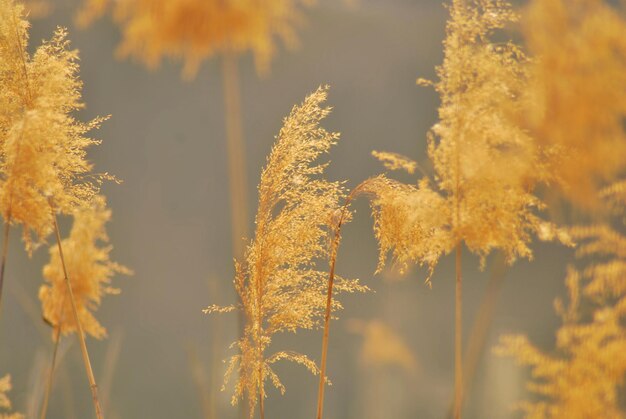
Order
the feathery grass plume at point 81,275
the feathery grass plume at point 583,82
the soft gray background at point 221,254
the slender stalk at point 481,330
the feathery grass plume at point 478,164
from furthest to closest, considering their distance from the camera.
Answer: the soft gray background at point 221,254
the feathery grass plume at point 81,275
the slender stalk at point 481,330
the feathery grass plume at point 478,164
the feathery grass plume at point 583,82

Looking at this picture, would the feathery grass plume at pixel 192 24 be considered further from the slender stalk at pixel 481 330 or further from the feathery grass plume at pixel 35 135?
the slender stalk at pixel 481 330

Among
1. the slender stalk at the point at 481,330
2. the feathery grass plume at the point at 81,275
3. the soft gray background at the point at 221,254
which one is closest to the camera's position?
the slender stalk at the point at 481,330

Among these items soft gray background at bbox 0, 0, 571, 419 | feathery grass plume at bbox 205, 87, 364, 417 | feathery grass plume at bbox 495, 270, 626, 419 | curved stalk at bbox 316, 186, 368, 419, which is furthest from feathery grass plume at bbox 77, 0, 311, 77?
soft gray background at bbox 0, 0, 571, 419

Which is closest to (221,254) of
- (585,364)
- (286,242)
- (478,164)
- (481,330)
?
(481,330)

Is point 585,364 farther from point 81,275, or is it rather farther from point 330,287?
point 81,275

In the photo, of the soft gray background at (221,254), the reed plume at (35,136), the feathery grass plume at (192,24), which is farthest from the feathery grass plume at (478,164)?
the soft gray background at (221,254)

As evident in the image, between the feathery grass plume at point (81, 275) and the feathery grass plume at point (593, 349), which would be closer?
the feathery grass plume at point (593, 349)

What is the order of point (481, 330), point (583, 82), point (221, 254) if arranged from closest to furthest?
point (583, 82) → point (481, 330) → point (221, 254)

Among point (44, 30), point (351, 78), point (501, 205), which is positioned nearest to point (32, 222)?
point (501, 205)
